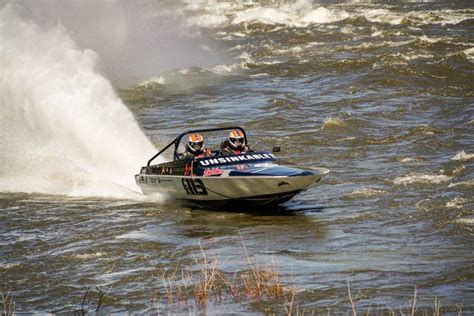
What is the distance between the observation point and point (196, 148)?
18.7 meters

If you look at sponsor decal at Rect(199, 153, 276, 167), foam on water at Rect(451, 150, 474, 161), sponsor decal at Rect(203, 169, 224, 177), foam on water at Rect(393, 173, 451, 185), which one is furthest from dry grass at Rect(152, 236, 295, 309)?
foam on water at Rect(451, 150, 474, 161)

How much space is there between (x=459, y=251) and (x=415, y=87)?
19.5 m

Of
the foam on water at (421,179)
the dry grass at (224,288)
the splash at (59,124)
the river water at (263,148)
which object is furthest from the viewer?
the splash at (59,124)

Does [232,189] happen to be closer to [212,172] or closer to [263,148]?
[212,172]

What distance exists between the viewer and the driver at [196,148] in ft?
61.1

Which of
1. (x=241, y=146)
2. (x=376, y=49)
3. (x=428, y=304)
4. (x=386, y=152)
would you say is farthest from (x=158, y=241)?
(x=376, y=49)

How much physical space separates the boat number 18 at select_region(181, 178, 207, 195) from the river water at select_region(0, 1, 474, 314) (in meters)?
0.44

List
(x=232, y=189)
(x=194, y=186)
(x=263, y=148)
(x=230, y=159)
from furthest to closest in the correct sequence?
(x=263, y=148) < (x=194, y=186) < (x=230, y=159) < (x=232, y=189)

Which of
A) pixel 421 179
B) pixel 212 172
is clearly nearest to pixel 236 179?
pixel 212 172

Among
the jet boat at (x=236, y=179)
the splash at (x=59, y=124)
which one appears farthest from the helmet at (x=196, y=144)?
the splash at (x=59, y=124)

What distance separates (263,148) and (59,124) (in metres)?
5.53

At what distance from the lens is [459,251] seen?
44.5ft

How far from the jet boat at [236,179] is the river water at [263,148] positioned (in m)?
0.34

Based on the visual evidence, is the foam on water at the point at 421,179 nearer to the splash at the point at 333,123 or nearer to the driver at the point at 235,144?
the driver at the point at 235,144
